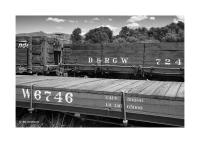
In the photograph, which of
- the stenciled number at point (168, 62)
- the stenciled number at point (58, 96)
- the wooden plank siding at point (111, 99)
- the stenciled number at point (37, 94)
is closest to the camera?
the wooden plank siding at point (111, 99)

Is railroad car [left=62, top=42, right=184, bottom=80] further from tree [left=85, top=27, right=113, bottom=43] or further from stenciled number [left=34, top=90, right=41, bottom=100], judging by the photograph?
tree [left=85, top=27, right=113, bottom=43]

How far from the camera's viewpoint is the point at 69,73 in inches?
479

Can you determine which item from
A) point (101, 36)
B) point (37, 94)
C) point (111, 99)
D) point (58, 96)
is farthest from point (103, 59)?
point (101, 36)

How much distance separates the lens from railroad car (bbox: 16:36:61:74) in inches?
472

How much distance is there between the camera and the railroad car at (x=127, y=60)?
10.2 metres

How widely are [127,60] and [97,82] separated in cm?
472

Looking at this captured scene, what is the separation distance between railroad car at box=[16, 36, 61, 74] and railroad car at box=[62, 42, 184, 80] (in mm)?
1020

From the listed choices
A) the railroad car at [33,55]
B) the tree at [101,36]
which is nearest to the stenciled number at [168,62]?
the railroad car at [33,55]

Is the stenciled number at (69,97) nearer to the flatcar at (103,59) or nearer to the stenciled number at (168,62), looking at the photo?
the flatcar at (103,59)

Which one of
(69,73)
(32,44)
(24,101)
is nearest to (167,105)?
(24,101)

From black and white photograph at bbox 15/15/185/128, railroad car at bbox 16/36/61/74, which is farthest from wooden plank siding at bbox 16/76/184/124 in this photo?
railroad car at bbox 16/36/61/74

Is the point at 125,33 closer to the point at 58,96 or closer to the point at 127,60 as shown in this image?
the point at 127,60

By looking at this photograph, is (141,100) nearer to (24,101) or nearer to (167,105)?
(167,105)

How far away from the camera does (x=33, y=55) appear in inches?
480
